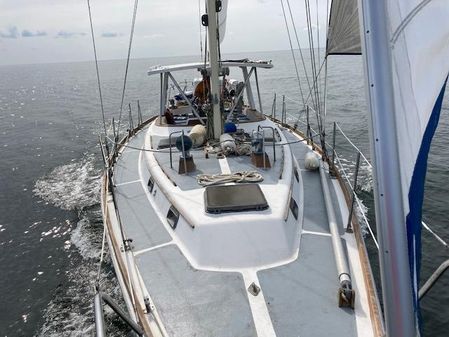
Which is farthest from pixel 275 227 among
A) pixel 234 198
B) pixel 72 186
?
pixel 72 186

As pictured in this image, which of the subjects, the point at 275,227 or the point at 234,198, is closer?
the point at 275,227

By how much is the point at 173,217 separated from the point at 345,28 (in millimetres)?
4513

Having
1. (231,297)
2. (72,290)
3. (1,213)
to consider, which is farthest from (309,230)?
(1,213)

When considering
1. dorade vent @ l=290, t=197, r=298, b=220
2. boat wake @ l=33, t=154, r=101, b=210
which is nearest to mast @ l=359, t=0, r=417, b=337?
dorade vent @ l=290, t=197, r=298, b=220

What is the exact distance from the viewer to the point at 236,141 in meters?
9.52

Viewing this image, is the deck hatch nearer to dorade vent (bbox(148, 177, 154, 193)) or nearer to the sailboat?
the sailboat

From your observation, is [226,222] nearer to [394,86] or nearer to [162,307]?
[162,307]

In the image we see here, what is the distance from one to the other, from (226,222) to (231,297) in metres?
1.31

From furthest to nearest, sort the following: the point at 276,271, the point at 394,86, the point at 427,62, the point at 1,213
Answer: the point at 1,213, the point at 276,271, the point at 427,62, the point at 394,86

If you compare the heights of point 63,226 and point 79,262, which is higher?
point 63,226

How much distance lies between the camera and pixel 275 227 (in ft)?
19.5

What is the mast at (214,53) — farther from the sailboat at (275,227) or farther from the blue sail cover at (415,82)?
the blue sail cover at (415,82)

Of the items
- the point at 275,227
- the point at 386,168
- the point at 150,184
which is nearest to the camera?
the point at 386,168

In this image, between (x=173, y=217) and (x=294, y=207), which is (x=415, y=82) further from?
(x=173, y=217)
